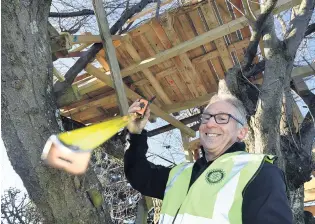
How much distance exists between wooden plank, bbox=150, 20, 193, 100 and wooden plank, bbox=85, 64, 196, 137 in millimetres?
463

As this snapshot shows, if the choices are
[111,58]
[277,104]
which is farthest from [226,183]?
[111,58]

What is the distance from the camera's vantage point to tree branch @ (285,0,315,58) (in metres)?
3.98

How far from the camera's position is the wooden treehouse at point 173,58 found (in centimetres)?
486

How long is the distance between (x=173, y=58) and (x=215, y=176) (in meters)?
3.88

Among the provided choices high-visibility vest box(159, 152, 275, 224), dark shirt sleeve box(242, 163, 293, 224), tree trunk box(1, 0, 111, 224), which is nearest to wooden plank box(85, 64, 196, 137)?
tree trunk box(1, 0, 111, 224)

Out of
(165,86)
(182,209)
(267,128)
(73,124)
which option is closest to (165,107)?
(165,86)

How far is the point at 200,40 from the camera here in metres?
4.88

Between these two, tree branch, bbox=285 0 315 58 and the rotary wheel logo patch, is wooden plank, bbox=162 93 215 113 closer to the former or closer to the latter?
tree branch, bbox=285 0 315 58

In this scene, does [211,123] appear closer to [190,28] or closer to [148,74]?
[190,28]

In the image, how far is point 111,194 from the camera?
918 centimetres

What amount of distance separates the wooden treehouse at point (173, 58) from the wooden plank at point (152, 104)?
1 cm

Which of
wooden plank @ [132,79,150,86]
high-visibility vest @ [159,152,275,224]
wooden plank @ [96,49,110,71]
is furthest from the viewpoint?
wooden plank @ [132,79,150,86]

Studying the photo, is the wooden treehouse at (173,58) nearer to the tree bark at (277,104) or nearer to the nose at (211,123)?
the tree bark at (277,104)

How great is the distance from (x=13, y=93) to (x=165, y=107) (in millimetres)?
4347
